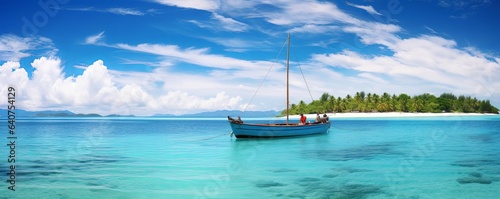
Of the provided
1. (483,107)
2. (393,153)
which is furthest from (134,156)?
(483,107)

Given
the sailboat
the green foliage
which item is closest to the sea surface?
the sailboat

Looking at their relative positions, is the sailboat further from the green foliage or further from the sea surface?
the green foliage

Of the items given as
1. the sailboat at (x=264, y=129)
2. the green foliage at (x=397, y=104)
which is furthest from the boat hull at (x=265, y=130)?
the green foliage at (x=397, y=104)

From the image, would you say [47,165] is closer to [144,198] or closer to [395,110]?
[144,198]

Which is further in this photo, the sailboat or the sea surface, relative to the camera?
the sailboat

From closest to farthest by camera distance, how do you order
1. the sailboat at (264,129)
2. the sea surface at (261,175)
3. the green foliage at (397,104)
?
the sea surface at (261,175) < the sailboat at (264,129) < the green foliage at (397,104)

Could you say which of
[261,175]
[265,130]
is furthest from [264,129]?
[261,175]

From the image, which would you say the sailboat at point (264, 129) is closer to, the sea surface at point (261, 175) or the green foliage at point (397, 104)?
the sea surface at point (261, 175)

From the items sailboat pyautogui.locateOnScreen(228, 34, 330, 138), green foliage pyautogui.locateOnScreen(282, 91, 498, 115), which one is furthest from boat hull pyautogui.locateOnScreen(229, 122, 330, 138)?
green foliage pyautogui.locateOnScreen(282, 91, 498, 115)

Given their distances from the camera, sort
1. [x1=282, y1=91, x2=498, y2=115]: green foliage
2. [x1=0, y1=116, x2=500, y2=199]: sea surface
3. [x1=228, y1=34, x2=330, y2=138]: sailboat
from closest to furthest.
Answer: [x1=0, y1=116, x2=500, y2=199]: sea surface < [x1=228, y1=34, x2=330, y2=138]: sailboat < [x1=282, y1=91, x2=498, y2=115]: green foliage

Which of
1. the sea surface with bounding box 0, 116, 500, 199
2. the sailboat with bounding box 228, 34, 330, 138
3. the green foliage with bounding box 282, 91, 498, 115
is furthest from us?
the green foliage with bounding box 282, 91, 498, 115

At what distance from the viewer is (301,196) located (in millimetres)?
11391

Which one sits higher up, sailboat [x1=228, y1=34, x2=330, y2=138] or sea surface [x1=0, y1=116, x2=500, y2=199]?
sailboat [x1=228, y1=34, x2=330, y2=138]

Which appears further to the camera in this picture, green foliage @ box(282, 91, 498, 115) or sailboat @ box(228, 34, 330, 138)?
green foliage @ box(282, 91, 498, 115)
